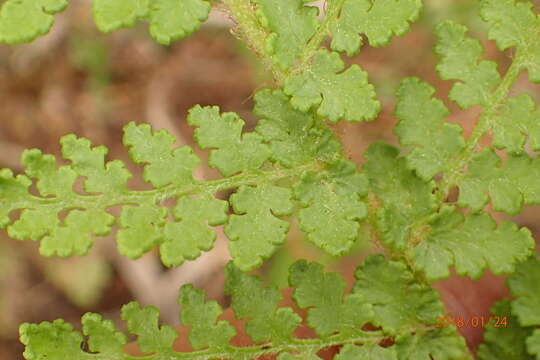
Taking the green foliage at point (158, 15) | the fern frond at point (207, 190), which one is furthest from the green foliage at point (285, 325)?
the green foliage at point (158, 15)

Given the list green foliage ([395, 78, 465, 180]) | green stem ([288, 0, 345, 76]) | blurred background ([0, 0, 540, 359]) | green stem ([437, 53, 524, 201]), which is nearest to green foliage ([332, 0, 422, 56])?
green stem ([288, 0, 345, 76])

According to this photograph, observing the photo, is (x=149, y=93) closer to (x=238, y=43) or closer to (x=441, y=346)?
(x=238, y=43)

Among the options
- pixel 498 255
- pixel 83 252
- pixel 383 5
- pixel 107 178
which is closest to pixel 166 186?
pixel 107 178

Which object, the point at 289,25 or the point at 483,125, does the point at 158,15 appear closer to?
the point at 289,25

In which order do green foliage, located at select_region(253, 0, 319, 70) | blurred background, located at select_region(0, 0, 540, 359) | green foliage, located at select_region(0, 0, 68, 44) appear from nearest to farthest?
1. green foliage, located at select_region(0, 0, 68, 44)
2. green foliage, located at select_region(253, 0, 319, 70)
3. blurred background, located at select_region(0, 0, 540, 359)

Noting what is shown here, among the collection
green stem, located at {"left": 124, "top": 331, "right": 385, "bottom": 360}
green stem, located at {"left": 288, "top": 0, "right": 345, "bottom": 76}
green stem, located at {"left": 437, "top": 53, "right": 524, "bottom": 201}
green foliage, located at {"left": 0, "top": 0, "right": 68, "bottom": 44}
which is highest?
green foliage, located at {"left": 0, "top": 0, "right": 68, "bottom": 44}

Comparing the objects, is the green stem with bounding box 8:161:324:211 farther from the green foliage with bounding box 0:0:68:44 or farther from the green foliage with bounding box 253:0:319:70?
the green foliage with bounding box 0:0:68:44

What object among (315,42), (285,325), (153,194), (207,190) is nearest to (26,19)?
(153,194)
